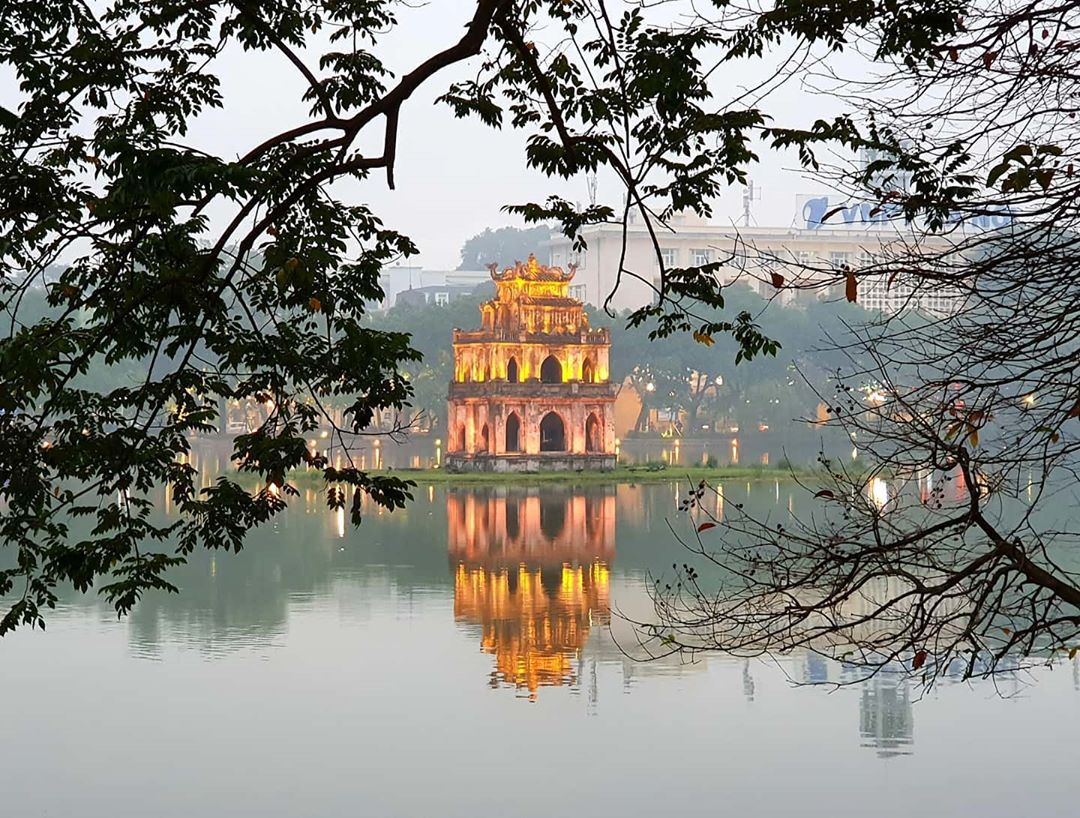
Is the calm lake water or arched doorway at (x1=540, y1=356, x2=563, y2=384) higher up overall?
arched doorway at (x1=540, y1=356, x2=563, y2=384)

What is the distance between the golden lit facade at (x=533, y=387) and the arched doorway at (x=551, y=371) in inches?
1.5

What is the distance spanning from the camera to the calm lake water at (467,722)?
1406 cm

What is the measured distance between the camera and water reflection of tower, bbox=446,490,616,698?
2061 centimetres

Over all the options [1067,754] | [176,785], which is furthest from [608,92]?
[1067,754]

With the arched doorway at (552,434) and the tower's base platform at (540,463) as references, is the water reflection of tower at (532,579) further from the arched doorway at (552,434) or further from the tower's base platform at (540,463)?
the arched doorway at (552,434)

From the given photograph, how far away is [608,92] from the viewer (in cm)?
977

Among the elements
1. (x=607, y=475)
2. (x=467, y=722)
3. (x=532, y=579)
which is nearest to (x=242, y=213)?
(x=467, y=722)

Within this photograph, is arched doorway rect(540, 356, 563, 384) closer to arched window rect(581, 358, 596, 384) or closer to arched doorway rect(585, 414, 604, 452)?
arched window rect(581, 358, 596, 384)

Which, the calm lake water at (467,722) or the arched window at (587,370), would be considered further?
the arched window at (587,370)

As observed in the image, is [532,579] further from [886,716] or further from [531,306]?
[531,306]

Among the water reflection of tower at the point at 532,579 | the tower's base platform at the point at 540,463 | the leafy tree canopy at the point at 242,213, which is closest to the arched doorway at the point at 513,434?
the tower's base platform at the point at 540,463

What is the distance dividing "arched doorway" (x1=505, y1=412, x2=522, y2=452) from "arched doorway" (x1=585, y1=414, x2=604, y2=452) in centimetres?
256

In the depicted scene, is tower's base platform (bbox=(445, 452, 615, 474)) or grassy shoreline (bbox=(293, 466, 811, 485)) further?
tower's base platform (bbox=(445, 452, 615, 474))

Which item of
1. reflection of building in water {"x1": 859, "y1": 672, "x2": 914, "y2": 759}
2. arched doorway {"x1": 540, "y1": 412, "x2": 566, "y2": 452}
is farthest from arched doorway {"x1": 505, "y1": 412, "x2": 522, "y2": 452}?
reflection of building in water {"x1": 859, "y1": 672, "x2": 914, "y2": 759}
